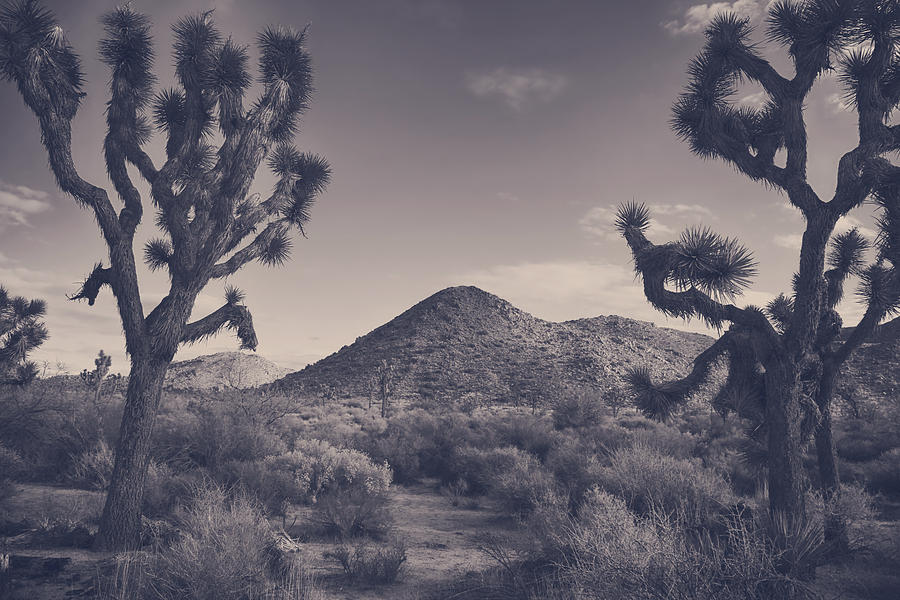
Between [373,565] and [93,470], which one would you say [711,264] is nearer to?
[373,565]

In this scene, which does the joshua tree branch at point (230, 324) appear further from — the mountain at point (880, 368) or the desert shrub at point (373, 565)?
the mountain at point (880, 368)

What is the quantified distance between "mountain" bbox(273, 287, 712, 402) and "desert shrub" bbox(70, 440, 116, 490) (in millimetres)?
29455

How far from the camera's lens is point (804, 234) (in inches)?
275

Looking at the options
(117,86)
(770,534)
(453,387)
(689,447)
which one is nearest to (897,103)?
(770,534)

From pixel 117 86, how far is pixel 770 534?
12.0 metres

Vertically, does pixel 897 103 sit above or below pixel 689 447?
above

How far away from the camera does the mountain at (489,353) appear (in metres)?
42.2

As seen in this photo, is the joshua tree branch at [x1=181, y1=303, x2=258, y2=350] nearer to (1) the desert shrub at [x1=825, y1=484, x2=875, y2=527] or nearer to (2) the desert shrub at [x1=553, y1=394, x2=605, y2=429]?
(1) the desert shrub at [x1=825, y1=484, x2=875, y2=527]

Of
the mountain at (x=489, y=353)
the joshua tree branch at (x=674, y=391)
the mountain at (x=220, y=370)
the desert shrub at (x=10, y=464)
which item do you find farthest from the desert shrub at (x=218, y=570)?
the mountain at (x=220, y=370)

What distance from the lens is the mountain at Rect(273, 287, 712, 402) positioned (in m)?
42.2

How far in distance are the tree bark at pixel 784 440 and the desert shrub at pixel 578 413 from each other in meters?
13.0

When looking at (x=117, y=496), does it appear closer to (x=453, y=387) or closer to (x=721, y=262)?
(x=721, y=262)

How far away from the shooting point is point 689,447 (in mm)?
14094

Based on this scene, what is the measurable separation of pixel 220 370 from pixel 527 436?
61.7m
